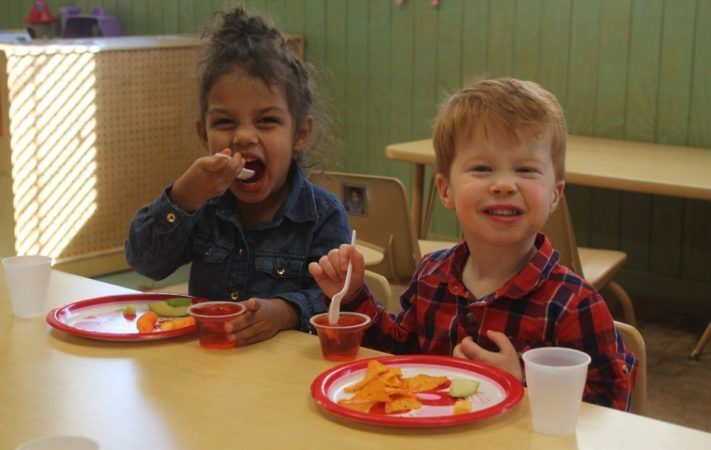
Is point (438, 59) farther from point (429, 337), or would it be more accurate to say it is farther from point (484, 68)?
point (429, 337)

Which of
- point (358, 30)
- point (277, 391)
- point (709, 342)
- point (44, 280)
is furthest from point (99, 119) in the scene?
point (277, 391)

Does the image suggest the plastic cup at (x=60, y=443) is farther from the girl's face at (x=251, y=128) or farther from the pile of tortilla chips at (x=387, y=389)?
the girl's face at (x=251, y=128)

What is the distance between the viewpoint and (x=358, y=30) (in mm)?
5219

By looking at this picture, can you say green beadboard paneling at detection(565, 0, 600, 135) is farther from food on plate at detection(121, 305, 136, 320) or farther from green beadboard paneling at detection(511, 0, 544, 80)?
food on plate at detection(121, 305, 136, 320)

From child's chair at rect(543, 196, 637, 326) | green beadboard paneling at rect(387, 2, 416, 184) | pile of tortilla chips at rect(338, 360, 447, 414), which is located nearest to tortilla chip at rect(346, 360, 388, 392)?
pile of tortilla chips at rect(338, 360, 447, 414)

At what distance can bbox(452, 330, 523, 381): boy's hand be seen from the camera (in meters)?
1.38

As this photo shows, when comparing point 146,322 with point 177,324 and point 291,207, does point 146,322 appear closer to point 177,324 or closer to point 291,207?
point 177,324

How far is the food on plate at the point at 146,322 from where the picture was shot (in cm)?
153

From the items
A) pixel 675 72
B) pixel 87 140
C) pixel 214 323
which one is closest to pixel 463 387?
pixel 214 323

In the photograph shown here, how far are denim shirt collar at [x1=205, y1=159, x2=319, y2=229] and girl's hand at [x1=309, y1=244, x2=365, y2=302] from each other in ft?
1.18

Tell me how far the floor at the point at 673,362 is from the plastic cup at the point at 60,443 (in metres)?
1.59

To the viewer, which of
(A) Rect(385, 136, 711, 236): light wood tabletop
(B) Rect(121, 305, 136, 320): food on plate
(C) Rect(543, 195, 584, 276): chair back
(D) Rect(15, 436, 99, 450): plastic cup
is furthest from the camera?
(A) Rect(385, 136, 711, 236): light wood tabletop

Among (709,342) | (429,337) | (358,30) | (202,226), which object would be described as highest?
(358,30)

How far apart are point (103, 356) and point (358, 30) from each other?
13.0 ft
